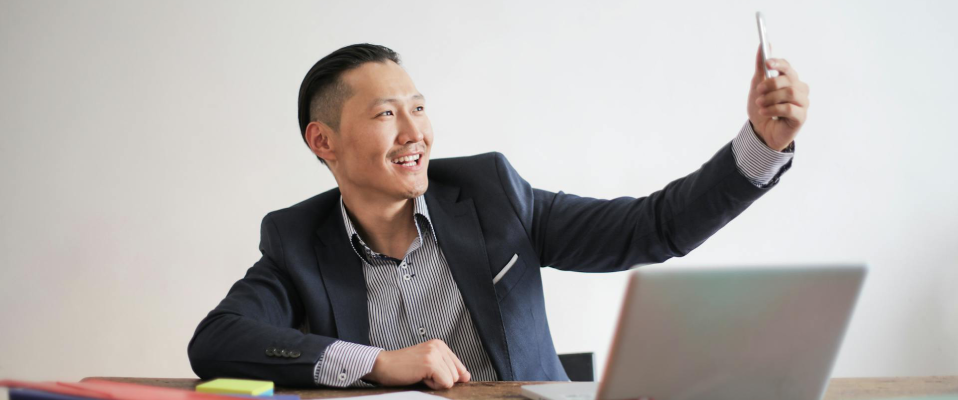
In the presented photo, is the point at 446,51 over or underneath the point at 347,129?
over

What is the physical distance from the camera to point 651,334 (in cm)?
80

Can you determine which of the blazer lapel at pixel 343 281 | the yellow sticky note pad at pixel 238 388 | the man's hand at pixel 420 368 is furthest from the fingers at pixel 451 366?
the blazer lapel at pixel 343 281

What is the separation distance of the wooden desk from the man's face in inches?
24.0

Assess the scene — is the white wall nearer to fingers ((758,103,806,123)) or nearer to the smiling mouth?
the smiling mouth

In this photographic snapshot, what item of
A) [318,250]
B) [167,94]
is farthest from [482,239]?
[167,94]

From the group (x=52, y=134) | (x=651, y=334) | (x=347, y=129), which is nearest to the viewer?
(x=651, y=334)

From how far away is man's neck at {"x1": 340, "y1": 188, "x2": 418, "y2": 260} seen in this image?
178cm

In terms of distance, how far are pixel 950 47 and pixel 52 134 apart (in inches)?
132

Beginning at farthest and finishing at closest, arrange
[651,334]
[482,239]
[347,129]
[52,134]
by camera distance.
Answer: [52,134] → [347,129] → [482,239] → [651,334]

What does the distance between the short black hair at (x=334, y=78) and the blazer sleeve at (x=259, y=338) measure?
0.38m

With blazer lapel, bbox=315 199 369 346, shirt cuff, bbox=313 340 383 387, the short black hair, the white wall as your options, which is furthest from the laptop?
the white wall

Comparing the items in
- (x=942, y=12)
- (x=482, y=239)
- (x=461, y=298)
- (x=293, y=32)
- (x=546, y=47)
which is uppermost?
(x=293, y=32)

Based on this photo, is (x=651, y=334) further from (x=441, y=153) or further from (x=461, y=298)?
(x=441, y=153)

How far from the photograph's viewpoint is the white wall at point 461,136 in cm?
280
